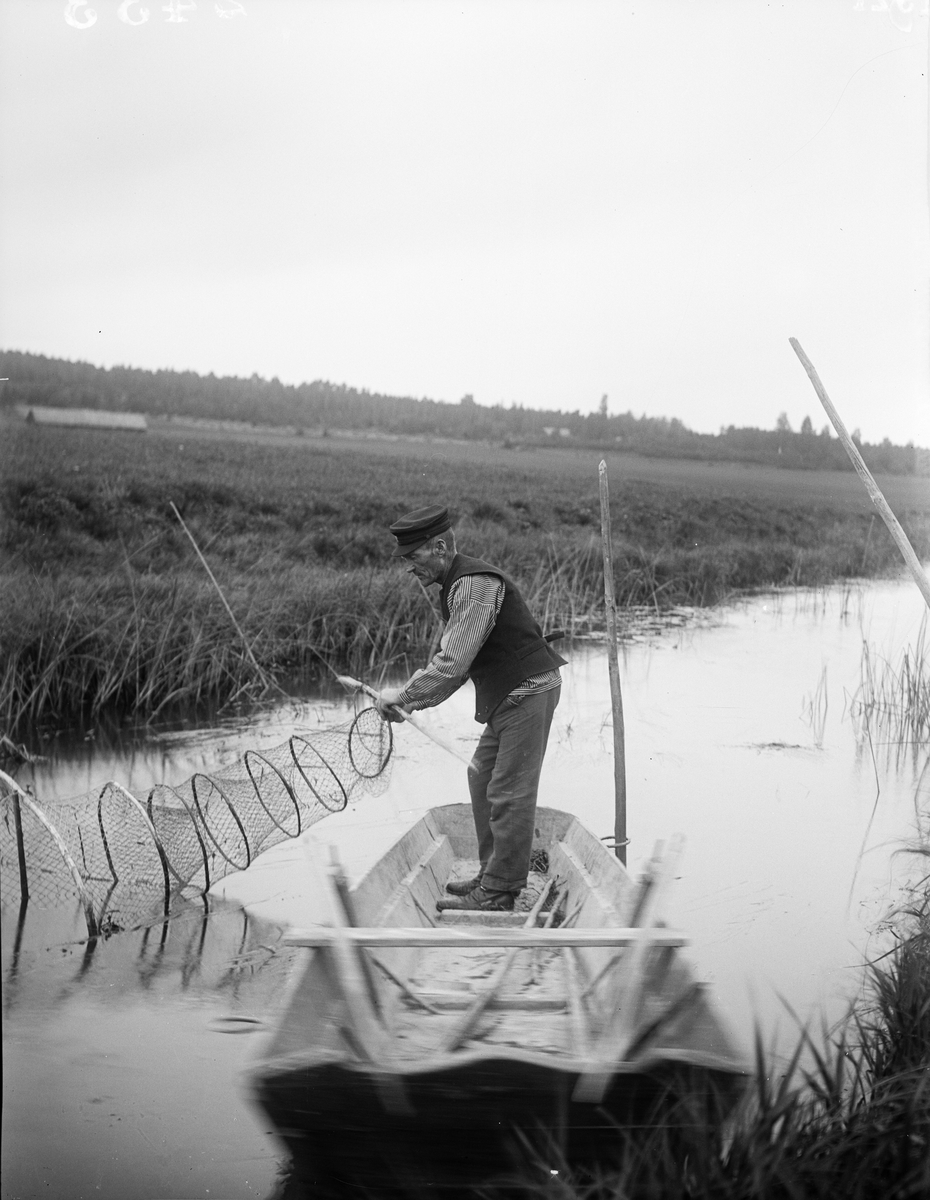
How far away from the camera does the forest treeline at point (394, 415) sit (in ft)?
68.7

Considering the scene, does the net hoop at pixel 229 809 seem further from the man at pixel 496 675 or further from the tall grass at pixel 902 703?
the tall grass at pixel 902 703

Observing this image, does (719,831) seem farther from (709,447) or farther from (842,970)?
(709,447)

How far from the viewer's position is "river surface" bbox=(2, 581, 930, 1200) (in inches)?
163

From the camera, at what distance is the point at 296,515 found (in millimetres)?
16625

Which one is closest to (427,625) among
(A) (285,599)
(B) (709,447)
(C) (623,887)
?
(A) (285,599)

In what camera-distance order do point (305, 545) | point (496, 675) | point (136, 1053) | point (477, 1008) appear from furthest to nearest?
point (305, 545) → point (136, 1053) → point (496, 675) → point (477, 1008)

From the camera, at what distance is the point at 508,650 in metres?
4.50

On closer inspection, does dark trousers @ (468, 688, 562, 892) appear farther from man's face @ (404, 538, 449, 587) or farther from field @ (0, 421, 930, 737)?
field @ (0, 421, 930, 737)

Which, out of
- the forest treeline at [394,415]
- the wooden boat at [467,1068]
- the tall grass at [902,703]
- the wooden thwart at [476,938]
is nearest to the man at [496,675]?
the wooden boat at [467,1068]

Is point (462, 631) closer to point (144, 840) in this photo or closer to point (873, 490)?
point (873, 490)

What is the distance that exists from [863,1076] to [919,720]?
5085mm

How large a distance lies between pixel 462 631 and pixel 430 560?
31 cm

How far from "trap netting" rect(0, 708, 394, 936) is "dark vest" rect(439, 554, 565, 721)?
3.95ft

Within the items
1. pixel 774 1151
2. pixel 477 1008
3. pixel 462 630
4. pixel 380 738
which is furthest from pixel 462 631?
pixel 774 1151
